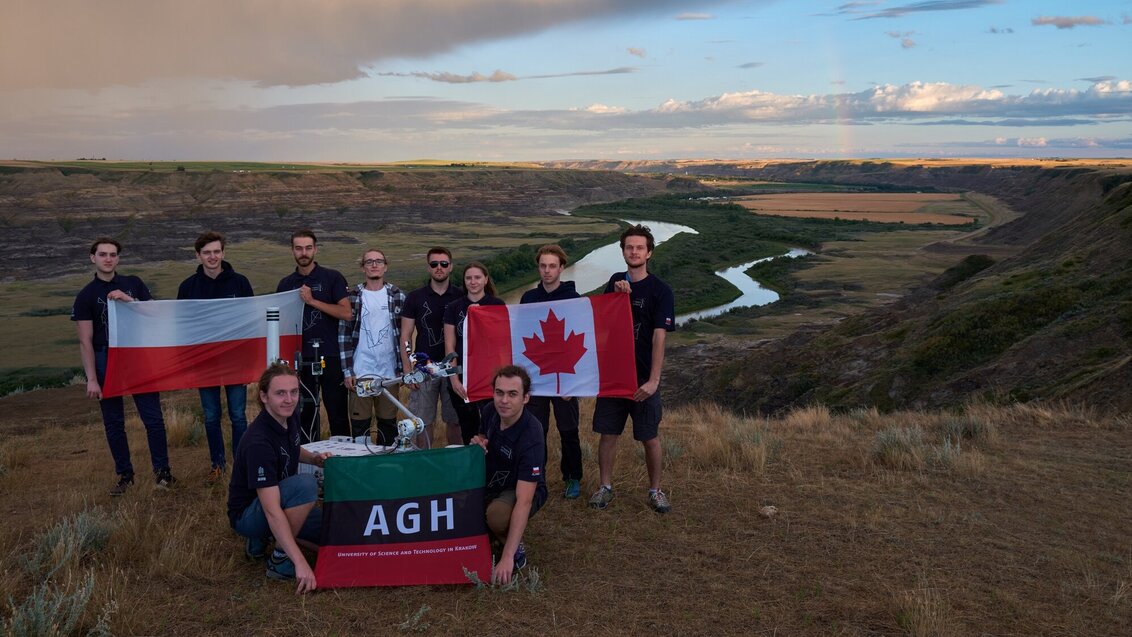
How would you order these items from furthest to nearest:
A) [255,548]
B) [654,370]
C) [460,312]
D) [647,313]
A: [460,312], [647,313], [654,370], [255,548]

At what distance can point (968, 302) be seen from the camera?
70.8 feet

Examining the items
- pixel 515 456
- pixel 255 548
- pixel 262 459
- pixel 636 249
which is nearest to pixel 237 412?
pixel 255 548

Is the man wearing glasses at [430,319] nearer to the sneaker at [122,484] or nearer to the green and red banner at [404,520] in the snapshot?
the green and red banner at [404,520]

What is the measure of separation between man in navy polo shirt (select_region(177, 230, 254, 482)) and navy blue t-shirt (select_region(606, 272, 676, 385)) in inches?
143

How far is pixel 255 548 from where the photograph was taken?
5750 mm

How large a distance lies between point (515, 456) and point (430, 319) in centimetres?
217

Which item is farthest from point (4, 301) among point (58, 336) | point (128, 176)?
point (128, 176)

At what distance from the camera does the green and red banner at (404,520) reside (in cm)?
534

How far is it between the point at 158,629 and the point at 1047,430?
30.6ft

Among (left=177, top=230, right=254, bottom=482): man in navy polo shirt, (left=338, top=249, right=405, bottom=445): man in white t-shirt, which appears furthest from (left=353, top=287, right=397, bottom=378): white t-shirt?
(left=177, top=230, right=254, bottom=482): man in navy polo shirt

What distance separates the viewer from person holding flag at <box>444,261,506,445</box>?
705 centimetres

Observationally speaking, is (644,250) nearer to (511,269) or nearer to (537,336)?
(537,336)

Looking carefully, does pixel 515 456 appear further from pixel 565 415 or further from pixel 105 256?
pixel 105 256

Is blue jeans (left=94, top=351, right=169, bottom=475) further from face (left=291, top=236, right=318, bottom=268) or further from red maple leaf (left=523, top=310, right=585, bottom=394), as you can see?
red maple leaf (left=523, top=310, right=585, bottom=394)
